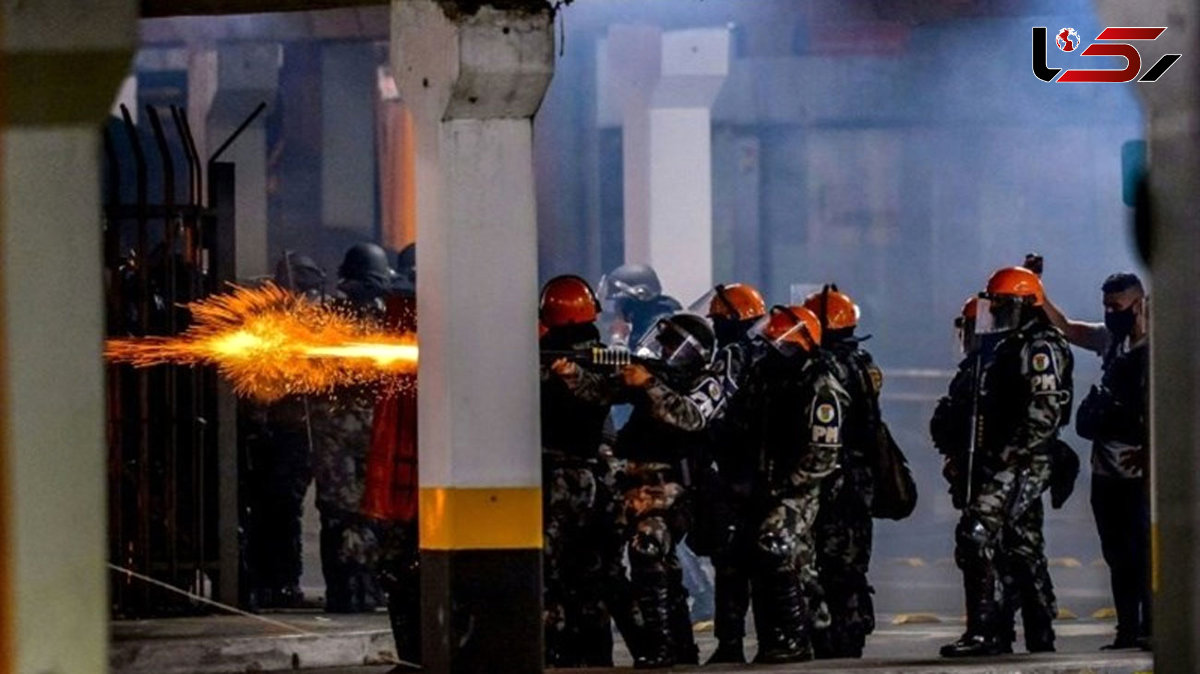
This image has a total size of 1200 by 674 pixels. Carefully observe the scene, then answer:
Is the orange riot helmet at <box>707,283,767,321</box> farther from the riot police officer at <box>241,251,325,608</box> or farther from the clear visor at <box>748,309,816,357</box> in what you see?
the riot police officer at <box>241,251,325,608</box>

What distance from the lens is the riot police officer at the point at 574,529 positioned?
463 inches

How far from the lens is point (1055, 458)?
12.5 meters

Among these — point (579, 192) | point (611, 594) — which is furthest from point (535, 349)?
point (579, 192)

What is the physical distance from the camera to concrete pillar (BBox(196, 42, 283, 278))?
71.9 feet

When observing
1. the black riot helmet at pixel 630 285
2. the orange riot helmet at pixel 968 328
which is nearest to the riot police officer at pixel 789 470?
the orange riot helmet at pixel 968 328

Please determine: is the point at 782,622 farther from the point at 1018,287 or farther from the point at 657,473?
the point at 1018,287

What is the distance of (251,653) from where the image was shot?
11.8 metres

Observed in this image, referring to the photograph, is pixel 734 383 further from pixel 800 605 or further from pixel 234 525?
pixel 234 525

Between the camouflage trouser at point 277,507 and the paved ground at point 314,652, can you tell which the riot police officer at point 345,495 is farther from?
the paved ground at point 314,652

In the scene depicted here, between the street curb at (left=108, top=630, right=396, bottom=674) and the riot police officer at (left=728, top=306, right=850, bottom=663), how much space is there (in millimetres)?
1862

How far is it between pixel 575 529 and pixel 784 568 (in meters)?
1.00

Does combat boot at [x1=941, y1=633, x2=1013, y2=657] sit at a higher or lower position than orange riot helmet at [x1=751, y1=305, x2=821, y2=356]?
lower

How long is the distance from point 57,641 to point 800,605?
4.94m

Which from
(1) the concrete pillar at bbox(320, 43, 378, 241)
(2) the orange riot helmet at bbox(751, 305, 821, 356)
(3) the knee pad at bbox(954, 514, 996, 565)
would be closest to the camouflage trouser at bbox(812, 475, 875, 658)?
(3) the knee pad at bbox(954, 514, 996, 565)
